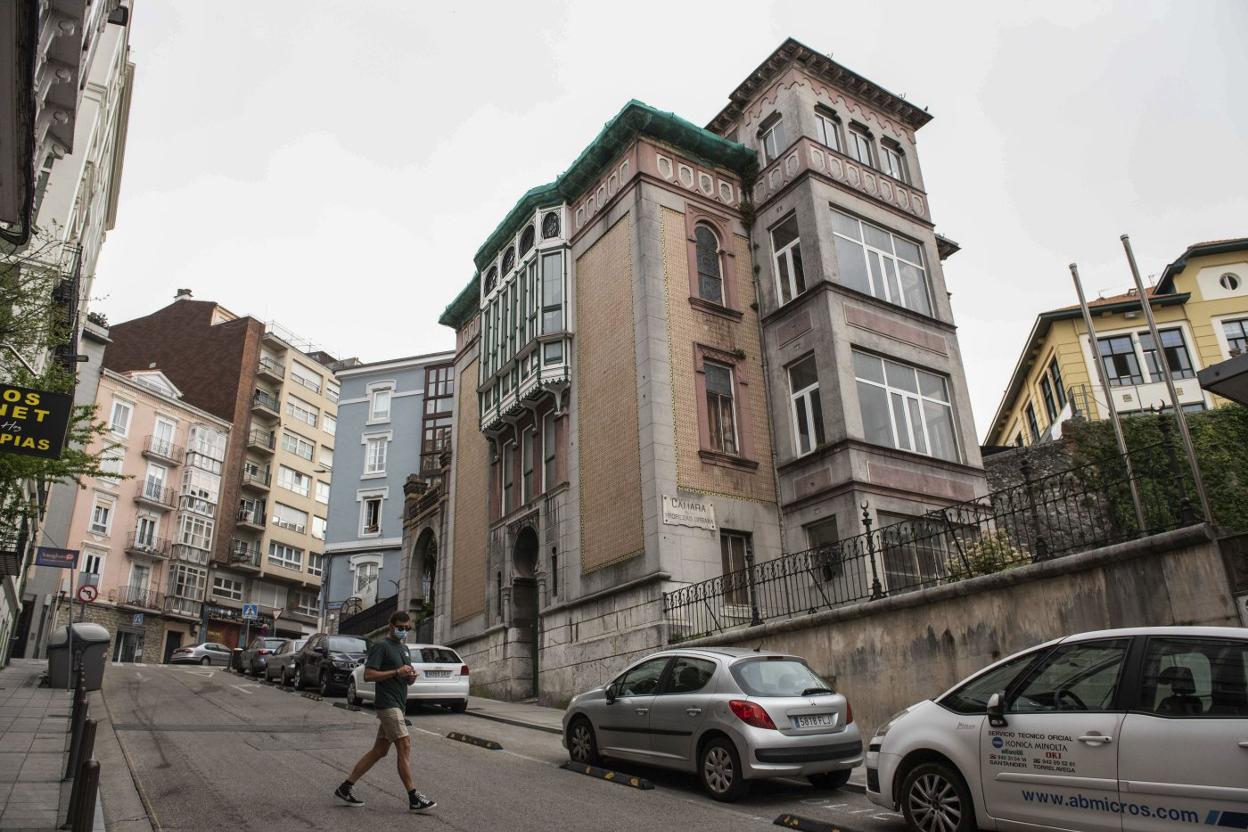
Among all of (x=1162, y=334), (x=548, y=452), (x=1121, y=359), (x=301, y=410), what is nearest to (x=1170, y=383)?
(x=548, y=452)

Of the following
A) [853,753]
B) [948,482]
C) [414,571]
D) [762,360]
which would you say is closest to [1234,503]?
[948,482]

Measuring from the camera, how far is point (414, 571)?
32562mm

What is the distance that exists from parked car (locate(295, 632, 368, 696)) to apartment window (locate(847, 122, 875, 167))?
1870 cm

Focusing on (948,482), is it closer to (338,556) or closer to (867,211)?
(867,211)

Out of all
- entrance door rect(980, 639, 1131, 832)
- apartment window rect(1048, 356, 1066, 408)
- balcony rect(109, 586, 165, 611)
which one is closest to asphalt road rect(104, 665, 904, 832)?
entrance door rect(980, 639, 1131, 832)

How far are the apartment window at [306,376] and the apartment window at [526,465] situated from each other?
1911 inches

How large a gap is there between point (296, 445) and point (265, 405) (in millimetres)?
4224

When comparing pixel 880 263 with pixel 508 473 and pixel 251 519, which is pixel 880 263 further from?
pixel 251 519

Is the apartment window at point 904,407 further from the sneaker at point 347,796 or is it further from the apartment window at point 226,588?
the apartment window at point 226,588

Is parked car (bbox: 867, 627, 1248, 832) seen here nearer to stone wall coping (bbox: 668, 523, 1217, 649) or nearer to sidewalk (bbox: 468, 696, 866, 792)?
stone wall coping (bbox: 668, 523, 1217, 649)

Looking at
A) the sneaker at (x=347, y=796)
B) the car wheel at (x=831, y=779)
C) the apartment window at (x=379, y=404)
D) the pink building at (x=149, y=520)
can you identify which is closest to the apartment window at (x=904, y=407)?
the car wheel at (x=831, y=779)

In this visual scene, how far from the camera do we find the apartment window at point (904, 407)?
20.2m

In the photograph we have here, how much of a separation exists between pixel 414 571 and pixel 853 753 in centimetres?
2565

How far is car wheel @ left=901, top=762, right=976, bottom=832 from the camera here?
6.73 meters
